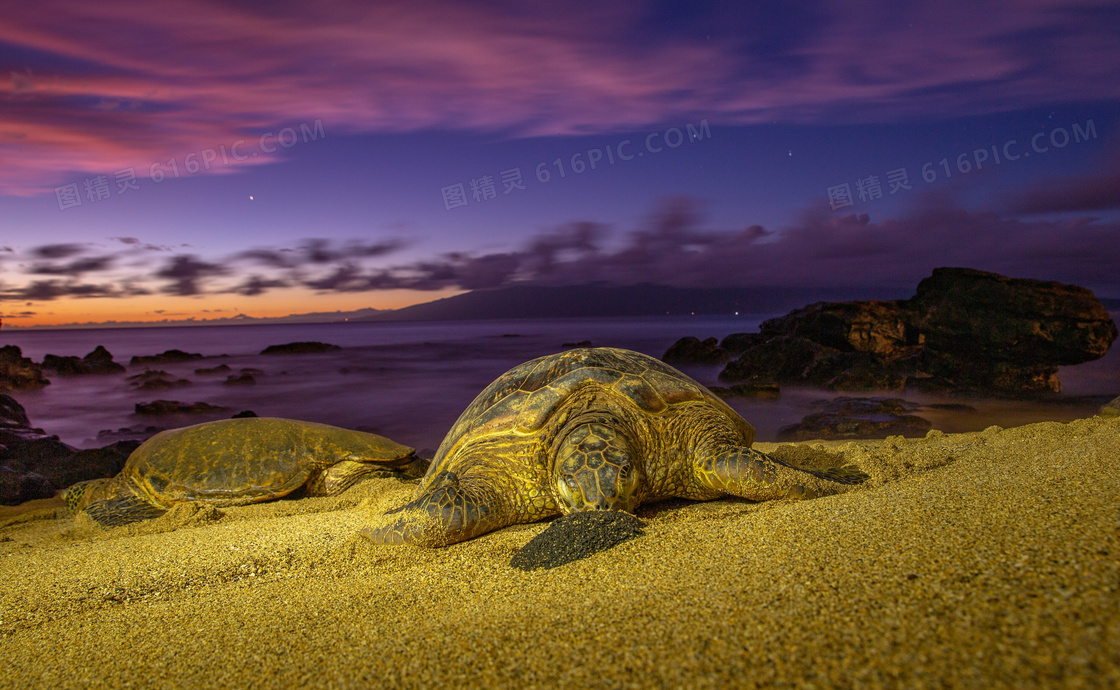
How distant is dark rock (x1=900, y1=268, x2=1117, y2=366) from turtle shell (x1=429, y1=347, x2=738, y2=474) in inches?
515

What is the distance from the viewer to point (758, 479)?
3508 millimetres

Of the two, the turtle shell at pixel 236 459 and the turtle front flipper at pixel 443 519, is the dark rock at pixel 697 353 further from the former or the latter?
the turtle front flipper at pixel 443 519

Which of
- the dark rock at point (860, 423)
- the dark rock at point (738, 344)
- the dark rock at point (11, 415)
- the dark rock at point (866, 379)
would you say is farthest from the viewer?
the dark rock at point (738, 344)

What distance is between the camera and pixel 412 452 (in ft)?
22.0

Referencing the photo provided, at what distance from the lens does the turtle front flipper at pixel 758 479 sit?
3506mm

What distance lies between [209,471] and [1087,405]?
16.9 m

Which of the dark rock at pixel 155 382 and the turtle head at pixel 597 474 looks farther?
the dark rock at pixel 155 382

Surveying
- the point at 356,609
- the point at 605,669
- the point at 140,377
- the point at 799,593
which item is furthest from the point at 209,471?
the point at 140,377

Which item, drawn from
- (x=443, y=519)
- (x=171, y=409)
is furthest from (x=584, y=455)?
(x=171, y=409)

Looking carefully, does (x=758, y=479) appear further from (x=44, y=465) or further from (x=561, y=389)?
(x=44, y=465)

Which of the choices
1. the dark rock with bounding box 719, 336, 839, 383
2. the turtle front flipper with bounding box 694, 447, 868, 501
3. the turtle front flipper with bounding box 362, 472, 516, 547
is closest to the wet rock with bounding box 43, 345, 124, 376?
the dark rock with bounding box 719, 336, 839, 383

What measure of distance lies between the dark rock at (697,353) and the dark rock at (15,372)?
26711 millimetres

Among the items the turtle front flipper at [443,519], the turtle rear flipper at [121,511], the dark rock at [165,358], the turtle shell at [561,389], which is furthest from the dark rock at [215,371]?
the turtle front flipper at [443,519]

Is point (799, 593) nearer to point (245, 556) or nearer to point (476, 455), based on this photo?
point (476, 455)
